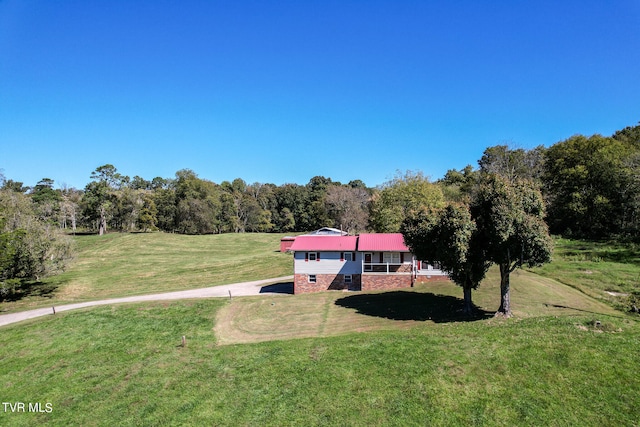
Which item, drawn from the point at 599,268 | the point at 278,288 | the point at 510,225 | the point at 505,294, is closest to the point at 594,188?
the point at 599,268

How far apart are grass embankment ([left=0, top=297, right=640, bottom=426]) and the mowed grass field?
60 mm

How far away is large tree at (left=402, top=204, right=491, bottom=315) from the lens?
21469mm

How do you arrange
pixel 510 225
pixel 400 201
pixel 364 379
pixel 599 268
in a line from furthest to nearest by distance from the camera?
Result: pixel 400 201 < pixel 599 268 < pixel 510 225 < pixel 364 379

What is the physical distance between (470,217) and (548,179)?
5400 centimetres

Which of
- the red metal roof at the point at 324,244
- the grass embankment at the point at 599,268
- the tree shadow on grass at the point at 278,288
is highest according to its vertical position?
the red metal roof at the point at 324,244

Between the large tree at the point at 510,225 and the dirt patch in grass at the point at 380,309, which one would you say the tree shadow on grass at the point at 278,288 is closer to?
the dirt patch in grass at the point at 380,309

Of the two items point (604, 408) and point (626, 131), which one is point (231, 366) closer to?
point (604, 408)

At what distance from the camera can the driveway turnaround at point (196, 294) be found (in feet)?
105

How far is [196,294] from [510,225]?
31114mm

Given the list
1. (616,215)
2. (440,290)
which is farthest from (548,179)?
(440,290)

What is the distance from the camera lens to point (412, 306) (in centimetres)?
2719

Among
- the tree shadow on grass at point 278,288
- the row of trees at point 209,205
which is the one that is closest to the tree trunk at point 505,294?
the tree shadow on grass at point 278,288

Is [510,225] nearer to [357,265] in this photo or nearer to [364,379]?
[364,379]

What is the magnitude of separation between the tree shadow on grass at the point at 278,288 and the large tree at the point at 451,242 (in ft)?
57.4
